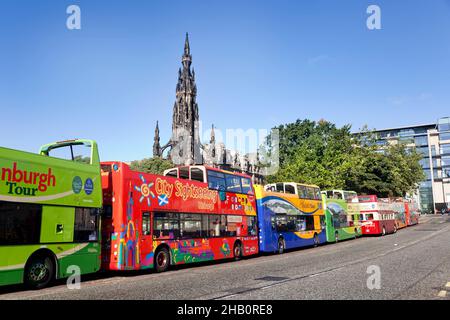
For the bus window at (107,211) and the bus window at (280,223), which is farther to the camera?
the bus window at (280,223)

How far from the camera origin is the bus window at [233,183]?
70.0ft

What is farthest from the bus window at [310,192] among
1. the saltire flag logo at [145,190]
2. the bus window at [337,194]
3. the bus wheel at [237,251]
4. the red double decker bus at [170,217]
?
the saltire flag logo at [145,190]

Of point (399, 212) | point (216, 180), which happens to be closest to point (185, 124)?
point (399, 212)

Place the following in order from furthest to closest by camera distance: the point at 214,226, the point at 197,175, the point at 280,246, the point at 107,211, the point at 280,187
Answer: the point at 280,187 < the point at 280,246 < the point at 197,175 < the point at 214,226 < the point at 107,211

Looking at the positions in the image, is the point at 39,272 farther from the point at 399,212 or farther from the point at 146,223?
the point at 399,212

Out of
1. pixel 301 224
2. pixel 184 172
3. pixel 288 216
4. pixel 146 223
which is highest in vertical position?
pixel 184 172

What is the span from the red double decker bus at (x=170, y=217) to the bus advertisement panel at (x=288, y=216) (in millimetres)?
1872

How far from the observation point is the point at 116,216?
14.5 m

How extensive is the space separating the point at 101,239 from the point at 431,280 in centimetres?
1098

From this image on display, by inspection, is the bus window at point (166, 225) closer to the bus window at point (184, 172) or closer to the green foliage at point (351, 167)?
the bus window at point (184, 172)

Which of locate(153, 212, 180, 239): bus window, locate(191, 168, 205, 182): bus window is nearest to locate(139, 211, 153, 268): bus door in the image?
locate(153, 212, 180, 239): bus window

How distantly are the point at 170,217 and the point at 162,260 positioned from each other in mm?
1762

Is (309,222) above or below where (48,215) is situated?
below
